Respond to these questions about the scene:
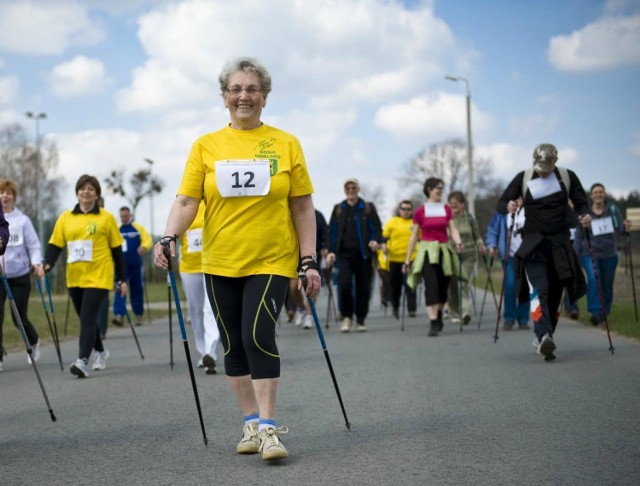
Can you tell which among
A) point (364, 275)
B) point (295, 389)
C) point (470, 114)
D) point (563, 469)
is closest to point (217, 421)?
point (295, 389)

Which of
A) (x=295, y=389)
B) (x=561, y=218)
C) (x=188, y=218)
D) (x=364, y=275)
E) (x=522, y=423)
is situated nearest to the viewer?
(x=188, y=218)

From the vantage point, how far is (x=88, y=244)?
1030 centimetres

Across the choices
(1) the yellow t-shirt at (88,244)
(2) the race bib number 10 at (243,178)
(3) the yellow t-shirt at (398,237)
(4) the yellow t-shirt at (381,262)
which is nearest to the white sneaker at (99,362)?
(1) the yellow t-shirt at (88,244)

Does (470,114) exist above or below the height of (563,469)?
above

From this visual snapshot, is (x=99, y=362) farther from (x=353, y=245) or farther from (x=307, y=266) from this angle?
(x=307, y=266)

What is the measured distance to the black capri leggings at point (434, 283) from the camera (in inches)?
537

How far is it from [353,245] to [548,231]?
5.25 metres

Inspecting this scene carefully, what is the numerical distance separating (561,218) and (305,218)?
455 cm

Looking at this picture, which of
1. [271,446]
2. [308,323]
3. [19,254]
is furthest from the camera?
[308,323]

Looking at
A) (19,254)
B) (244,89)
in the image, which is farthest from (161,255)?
(19,254)

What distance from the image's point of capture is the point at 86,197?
10156mm

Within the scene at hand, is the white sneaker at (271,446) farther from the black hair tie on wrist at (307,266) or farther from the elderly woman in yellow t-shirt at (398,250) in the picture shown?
the elderly woman in yellow t-shirt at (398,250)

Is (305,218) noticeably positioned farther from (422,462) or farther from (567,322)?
(567,322)

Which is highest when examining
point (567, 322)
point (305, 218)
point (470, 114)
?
point (470, 114)
